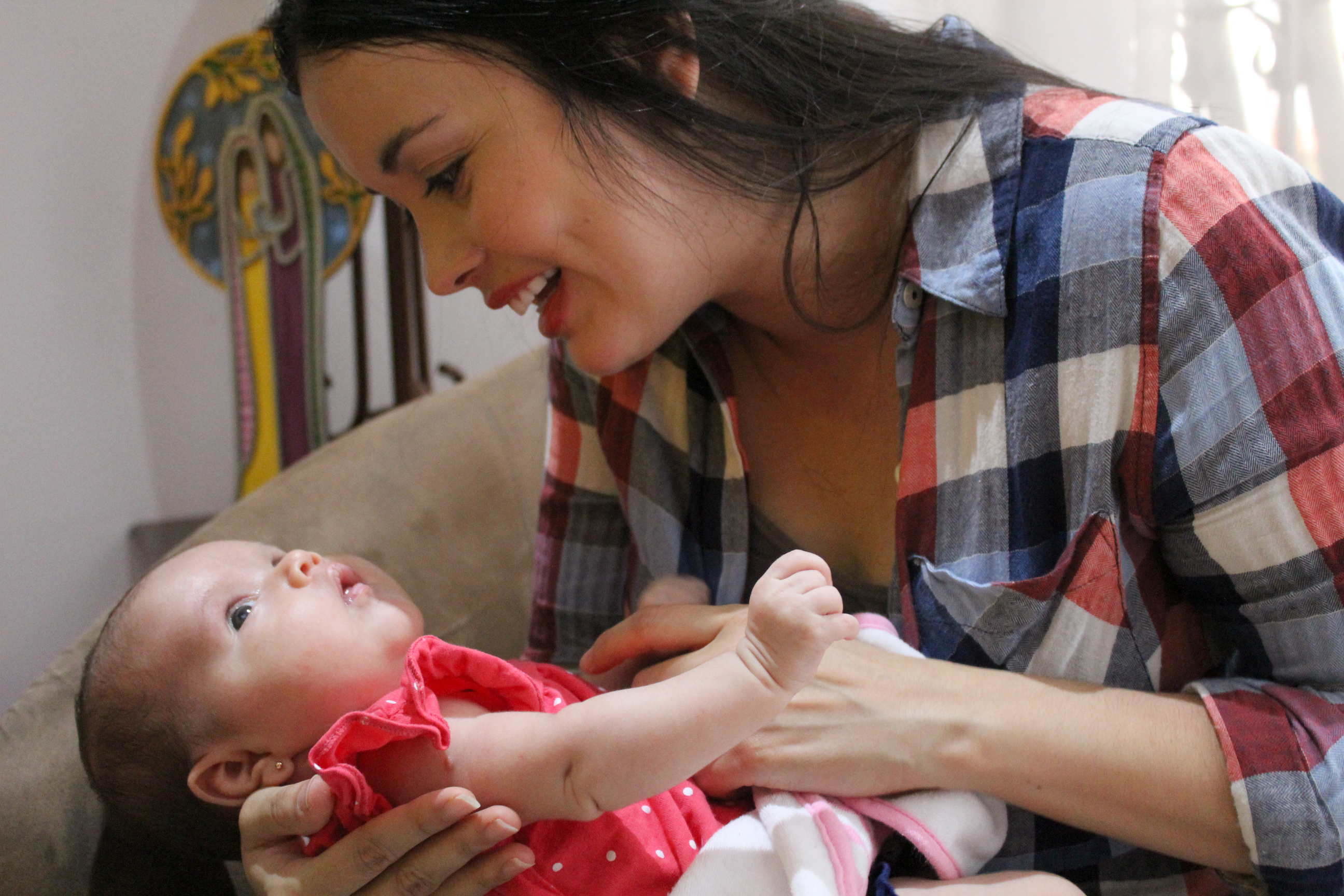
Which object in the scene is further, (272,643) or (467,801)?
(272,643)

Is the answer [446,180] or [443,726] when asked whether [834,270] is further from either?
[443,726]

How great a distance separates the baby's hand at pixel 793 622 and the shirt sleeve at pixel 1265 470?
32 cm

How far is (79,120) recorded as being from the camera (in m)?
2.12

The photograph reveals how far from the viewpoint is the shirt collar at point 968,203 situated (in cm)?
92

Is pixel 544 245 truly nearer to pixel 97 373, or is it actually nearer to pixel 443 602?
pixel 443 602

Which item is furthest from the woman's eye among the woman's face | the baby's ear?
the baby's ear

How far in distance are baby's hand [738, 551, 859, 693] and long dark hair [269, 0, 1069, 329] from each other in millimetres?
410

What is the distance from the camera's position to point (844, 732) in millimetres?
841

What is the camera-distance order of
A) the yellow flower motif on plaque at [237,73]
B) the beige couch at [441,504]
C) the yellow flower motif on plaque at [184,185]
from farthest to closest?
the yellow flower motif on plaque at [184,185]
the yellow flower motif on plaque at [237,73]
the beige couch at [441,504]

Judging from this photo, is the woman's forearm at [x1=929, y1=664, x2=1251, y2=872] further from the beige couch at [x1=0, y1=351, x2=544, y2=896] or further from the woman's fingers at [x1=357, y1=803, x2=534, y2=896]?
the beige couch at [x1=0, y1=351, x2=544, y2=896]

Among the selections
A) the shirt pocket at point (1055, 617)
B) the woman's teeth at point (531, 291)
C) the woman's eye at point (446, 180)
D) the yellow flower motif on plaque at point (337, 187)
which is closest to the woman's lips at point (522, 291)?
the woman's teeth at point (531, 291)

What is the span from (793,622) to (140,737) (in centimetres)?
56

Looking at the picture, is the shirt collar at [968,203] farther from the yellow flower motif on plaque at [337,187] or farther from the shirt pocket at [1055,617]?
the yellow flower motif on plaque at [337,187]

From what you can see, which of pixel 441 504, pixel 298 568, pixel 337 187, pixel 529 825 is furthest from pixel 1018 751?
pixel 337 187
